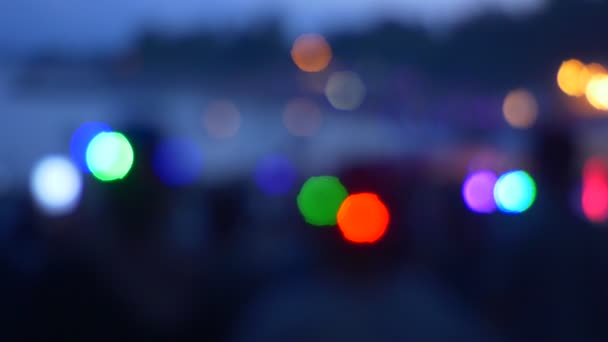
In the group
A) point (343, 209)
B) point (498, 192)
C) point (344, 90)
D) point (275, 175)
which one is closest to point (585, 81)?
point (498, 192)

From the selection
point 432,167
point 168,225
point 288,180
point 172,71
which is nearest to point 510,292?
point 432,167

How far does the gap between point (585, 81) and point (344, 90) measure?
1.82 meters

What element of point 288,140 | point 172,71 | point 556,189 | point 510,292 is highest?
point 172,71

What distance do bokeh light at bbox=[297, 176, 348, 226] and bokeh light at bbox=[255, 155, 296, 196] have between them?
0.69ft

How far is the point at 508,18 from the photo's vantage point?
6.75 meters

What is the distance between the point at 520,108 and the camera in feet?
24.1

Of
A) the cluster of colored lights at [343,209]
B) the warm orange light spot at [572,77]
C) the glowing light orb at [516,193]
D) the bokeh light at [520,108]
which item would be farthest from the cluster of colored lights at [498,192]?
the cluster of colored lights at [343,209]

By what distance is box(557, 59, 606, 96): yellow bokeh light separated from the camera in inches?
251

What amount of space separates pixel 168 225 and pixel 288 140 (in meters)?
1.16

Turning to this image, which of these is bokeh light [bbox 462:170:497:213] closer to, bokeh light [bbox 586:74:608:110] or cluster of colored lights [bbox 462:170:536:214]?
cluster of colored lights [bbox 462:170:536:214]

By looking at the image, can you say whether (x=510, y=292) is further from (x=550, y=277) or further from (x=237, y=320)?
(x=237, y=320)

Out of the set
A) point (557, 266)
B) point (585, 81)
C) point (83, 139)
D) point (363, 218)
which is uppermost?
point (585, 81)

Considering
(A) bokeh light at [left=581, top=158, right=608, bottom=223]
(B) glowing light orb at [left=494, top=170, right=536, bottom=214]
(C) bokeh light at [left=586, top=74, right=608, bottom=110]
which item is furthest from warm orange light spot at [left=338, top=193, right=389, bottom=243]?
(C) bokeh light at [left=586, top=74, right=608, bottom=110]

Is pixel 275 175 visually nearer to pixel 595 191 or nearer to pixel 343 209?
pixel 343 209
